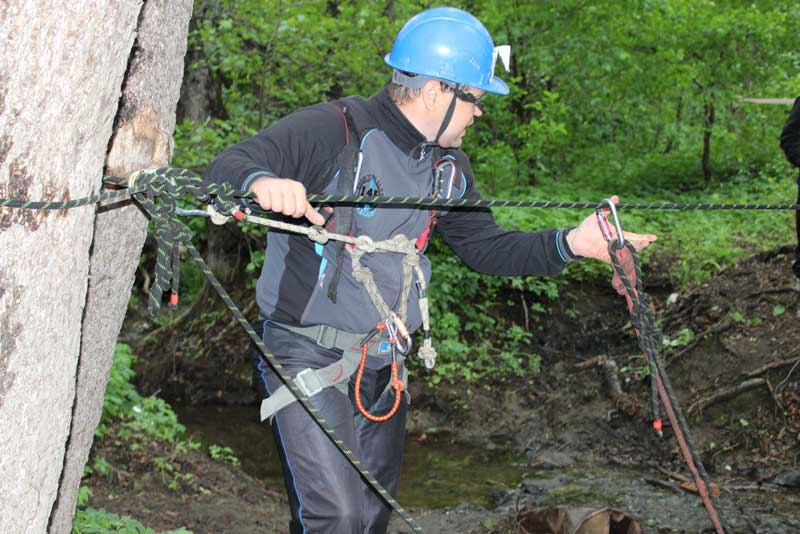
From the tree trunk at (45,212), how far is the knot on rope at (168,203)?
35cm

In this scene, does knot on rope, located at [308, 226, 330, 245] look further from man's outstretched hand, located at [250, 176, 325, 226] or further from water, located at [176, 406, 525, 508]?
water, located at [176, 406, 525, 508]

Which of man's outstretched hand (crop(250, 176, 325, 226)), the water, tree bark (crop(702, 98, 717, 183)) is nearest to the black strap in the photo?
man's outstretched hand (crop(250, 176, 325, 226))

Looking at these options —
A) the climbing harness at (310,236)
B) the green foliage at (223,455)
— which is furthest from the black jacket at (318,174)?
the green foliage at (223,455)

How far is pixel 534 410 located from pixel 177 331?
4.44m

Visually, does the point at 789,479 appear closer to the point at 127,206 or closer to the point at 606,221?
the point at 606,221

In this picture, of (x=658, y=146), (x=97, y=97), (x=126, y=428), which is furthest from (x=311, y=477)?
(x=658, y=146)

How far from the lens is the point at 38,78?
1788mm

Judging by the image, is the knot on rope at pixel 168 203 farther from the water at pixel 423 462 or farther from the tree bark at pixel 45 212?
the water at pixel 423 462

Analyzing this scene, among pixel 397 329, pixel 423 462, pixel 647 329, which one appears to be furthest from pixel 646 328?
pixel 423 462

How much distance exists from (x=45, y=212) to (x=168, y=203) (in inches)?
21.5

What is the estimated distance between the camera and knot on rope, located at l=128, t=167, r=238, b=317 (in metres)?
2.39

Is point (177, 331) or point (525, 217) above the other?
point (525, 217)

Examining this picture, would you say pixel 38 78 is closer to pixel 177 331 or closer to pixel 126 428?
pixel 126 428

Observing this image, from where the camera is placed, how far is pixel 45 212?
1.89m
